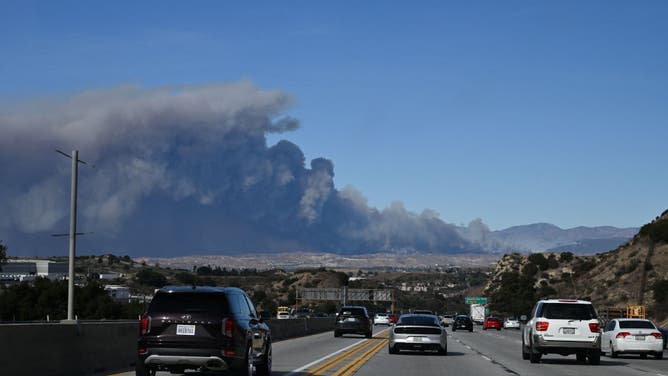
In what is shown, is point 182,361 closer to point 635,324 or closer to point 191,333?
point 191,333

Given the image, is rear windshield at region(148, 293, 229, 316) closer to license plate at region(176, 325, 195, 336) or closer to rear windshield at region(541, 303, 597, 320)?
license plate at region(176, 325, 195, 336)

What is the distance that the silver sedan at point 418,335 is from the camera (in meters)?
33.1

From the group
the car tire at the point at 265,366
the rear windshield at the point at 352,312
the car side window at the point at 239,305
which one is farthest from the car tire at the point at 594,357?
the rear windshield at the point at 352,312

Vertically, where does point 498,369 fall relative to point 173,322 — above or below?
below

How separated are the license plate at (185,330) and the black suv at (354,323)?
114ft

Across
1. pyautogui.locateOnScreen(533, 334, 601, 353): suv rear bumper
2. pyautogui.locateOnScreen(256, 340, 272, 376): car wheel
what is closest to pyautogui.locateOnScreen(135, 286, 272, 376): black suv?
pyautogui.locateOnScreen(256, 340, 272, 376): car wheel

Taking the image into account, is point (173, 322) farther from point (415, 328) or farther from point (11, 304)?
point (11, 304)

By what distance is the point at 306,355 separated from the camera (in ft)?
108

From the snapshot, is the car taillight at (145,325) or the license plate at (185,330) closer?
the license plate at (185,330)

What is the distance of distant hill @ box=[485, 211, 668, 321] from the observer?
102 m

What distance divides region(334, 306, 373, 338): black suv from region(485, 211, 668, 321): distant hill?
42159 millimetres

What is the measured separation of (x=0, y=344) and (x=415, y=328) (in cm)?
1826

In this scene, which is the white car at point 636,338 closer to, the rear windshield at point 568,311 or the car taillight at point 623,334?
the car taillight at point 623,334

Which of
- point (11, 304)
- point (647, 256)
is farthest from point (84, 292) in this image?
point (647, 256)
